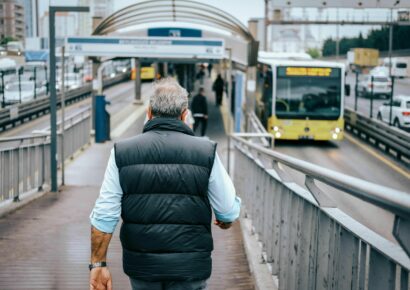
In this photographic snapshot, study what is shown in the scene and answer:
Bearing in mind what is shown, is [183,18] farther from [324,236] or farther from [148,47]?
[324,236]

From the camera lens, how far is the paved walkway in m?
6.53

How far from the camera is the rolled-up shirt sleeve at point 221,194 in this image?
3.64 metres

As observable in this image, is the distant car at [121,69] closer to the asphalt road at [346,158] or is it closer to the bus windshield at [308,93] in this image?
the asphalt road at [346,158]

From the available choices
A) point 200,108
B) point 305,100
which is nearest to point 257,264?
point 200,108

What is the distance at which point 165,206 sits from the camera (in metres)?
3.53

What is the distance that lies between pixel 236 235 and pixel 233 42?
19.4 m

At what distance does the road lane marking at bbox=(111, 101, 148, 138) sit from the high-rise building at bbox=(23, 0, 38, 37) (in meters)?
11.3

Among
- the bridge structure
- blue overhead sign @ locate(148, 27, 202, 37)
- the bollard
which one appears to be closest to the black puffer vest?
the bridge structure

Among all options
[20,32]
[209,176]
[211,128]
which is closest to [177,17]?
[211,128]

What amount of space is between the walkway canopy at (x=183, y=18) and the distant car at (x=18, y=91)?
11.1 feet

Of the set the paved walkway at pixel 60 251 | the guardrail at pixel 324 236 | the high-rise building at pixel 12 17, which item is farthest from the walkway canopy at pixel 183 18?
the guardrail at pixel 324 236

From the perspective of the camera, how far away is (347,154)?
24422 millimetres

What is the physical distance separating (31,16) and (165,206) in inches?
432

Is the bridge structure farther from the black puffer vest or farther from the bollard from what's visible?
the bollard
